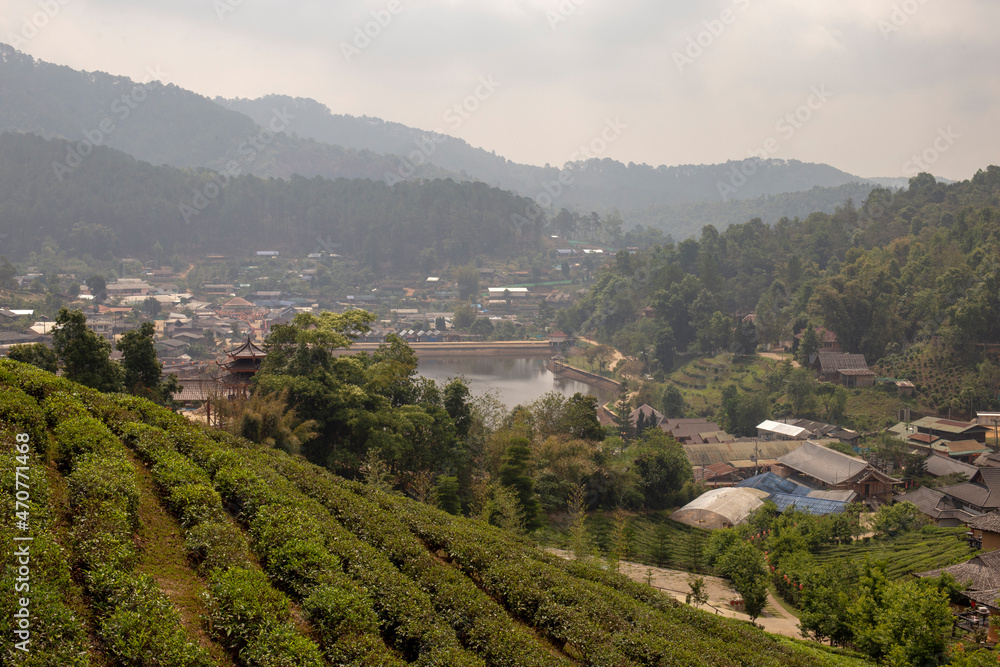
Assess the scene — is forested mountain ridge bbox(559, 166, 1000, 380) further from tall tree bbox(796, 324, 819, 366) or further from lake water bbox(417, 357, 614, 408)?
lake water bbox(417, 357, 614, 408)

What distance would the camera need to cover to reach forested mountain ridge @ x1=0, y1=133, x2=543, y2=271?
72.1 metres

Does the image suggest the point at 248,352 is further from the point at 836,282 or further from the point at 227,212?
the point at 227,212

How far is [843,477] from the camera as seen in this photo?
21406mm

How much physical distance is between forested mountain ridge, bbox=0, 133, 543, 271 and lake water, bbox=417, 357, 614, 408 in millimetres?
30466

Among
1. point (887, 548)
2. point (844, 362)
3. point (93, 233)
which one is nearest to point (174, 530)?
point (887, 548)

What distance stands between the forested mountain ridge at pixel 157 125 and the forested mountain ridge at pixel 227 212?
95.7 ft

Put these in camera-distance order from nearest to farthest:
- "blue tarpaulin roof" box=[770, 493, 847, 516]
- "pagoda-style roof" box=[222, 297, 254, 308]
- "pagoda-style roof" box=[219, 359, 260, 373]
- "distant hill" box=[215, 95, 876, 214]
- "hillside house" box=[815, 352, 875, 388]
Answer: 1. "pagoda-style roof" box=[219, 359, 260, 373]
2. "blue tarpaulin roof" box=[770, 493, 847, 516]
3. "hillside house" box=[815, 352, 875, 388]
4. "pagoda-style roof" box=[222, 297, 254, 308]
5. "distant hill" box=[215, 95, 876, 214]

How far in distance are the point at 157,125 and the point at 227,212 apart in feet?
182

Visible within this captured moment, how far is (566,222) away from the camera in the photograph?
9119 centimetres

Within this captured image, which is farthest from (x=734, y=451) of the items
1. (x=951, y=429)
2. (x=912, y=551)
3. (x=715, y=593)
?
(x=715, y=593)

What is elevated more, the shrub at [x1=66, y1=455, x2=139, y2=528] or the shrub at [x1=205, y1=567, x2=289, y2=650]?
the shrub at [x1=66, y1=455, x2=139, y2=528]

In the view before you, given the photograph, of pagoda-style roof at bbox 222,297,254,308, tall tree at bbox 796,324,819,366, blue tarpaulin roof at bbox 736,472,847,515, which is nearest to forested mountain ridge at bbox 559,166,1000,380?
tall tree at bbox 796,324,819,366

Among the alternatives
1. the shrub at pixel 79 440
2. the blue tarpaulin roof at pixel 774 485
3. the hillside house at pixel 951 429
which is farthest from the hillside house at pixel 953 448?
the shrub at pixel 79 440

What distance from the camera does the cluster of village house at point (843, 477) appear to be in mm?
13664
